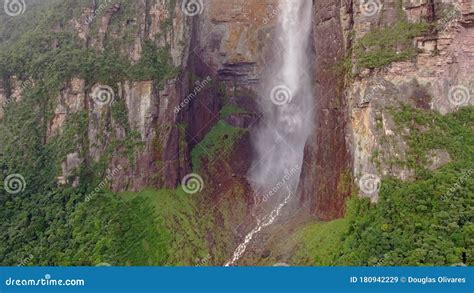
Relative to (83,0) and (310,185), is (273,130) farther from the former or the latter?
(83,0)

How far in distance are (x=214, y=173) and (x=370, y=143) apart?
13.3 metres

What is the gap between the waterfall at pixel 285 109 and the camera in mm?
34594

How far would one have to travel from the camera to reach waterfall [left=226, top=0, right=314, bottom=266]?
3459 centimetres

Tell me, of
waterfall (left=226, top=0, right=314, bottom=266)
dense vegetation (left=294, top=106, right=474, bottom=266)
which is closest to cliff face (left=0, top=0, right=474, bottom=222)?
dense vegetation (left=294, top=106, right=474, bottom=266)

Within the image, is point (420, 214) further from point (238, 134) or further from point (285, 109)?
point (285, 109)

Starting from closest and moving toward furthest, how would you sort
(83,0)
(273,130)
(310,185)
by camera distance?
(310,185)
(83,0)
(273,130)

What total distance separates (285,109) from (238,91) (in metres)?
3.80

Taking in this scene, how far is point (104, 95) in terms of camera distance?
3077cm

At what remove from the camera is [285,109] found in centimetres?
3744

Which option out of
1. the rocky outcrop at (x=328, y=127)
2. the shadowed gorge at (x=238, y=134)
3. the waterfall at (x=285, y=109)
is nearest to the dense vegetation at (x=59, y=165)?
the shadowed gorge at (x=238, y=134)

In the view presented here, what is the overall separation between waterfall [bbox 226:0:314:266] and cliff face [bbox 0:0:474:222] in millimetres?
866

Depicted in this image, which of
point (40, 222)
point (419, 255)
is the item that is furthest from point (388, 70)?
point (40, 222)

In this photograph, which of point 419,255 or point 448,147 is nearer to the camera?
point 419,255

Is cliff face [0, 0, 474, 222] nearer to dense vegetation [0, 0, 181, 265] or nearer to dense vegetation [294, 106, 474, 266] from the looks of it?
dense vegetation [0, 0, 181, 265]
